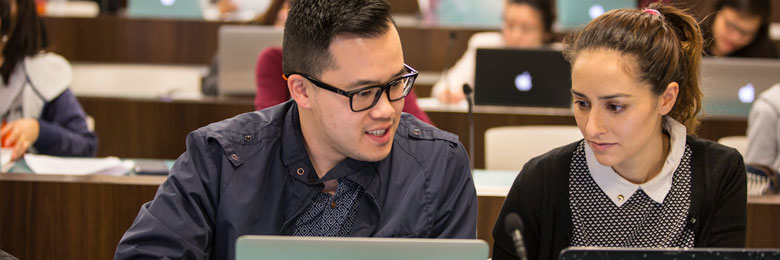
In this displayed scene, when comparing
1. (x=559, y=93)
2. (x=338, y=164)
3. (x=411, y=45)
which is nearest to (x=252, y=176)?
(x=338, y=164)

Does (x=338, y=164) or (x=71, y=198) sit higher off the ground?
(x=338, y=164)

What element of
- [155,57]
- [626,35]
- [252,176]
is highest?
[626,35]

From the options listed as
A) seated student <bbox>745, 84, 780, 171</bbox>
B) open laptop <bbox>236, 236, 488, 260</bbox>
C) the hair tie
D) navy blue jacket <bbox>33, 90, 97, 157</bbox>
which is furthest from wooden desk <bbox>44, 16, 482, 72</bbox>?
open laptop <bbox>236, 236, 488, 260</bbox>

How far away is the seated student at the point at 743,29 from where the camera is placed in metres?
3.91

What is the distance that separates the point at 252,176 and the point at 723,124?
218 cm

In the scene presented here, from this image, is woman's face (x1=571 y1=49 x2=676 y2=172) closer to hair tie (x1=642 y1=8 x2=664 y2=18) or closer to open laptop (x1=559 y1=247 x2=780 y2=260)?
hair tie (x1=642 y1=8 x2=664 y2=18)

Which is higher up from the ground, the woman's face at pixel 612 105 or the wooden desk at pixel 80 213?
the woman's face at pixel 612 105

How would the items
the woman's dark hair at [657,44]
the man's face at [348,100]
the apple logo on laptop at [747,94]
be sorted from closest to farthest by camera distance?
the man's face at [348,100] → the woman's dark hair at [657,44] → the apple logo on laptop at [747,94]

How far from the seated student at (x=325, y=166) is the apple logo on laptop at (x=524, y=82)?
1.53 m

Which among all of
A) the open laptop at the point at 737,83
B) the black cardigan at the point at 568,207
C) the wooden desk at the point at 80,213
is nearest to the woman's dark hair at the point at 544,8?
the open laptop at the point at 737,83

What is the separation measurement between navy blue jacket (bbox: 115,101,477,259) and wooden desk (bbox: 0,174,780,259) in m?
0.48

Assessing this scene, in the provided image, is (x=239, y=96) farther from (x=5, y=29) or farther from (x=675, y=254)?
(x=675, y=254)

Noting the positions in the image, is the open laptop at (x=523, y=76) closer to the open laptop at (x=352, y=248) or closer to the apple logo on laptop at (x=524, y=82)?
the apple logo on laptop at (x=524, y=82)

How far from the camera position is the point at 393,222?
152cm
